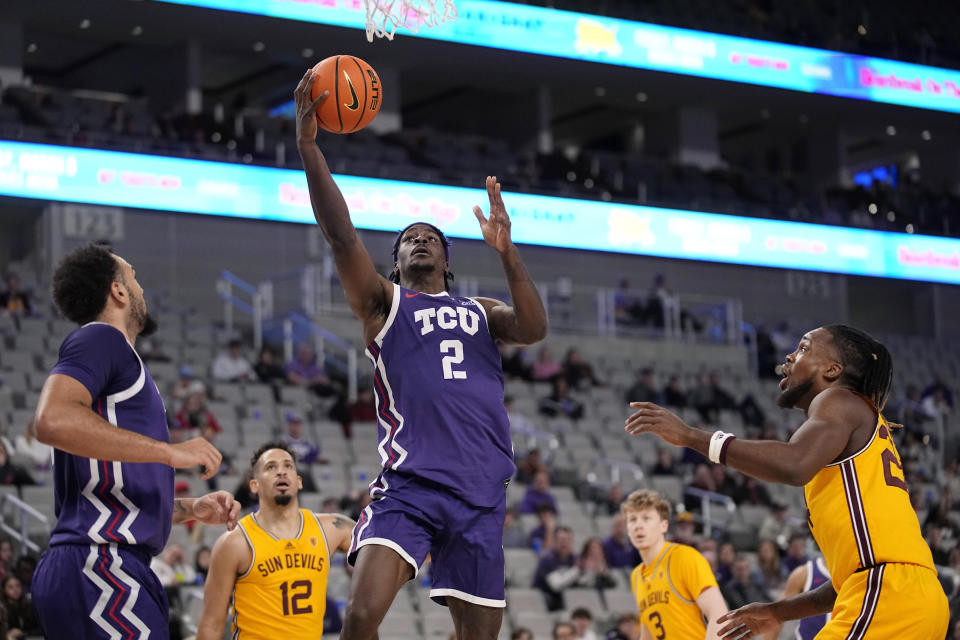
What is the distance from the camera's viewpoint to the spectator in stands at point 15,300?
54.6 ft

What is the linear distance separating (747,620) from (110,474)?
2629mm

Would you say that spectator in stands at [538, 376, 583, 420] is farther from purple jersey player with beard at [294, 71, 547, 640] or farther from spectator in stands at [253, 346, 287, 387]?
purple jersey player with beard at [294, 71, 547, 640]

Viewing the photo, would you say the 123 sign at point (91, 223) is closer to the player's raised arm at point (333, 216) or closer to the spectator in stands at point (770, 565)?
the spectator in stands at point (770, 565)

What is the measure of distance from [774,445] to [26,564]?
732 cm

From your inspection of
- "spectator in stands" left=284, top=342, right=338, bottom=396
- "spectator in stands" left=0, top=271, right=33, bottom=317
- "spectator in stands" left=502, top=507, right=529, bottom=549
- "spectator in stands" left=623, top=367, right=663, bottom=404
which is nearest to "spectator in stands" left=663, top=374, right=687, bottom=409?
"spectator in stands" left=623, top=367, right=663, bottom=404

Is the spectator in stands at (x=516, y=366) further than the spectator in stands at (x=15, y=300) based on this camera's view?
Yes

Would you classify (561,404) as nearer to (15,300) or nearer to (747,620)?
(15,300)

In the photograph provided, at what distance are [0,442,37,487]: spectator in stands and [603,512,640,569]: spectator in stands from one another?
576 centimetres

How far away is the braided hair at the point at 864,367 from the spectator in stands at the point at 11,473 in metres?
8.88

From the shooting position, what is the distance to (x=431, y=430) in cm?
519

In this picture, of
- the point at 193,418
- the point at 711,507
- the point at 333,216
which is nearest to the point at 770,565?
the point at 711,507

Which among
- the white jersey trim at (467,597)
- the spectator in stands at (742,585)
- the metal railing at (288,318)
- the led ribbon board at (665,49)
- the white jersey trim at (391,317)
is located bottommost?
the spectator in stands at (742,585)

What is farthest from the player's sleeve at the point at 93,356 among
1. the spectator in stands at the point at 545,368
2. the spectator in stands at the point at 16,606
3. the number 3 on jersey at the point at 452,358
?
the spectator in stands at the point at 545,368

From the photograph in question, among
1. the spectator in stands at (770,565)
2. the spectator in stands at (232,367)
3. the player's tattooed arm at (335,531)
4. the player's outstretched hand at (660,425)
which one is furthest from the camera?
the spectator in stands at (232,367)
